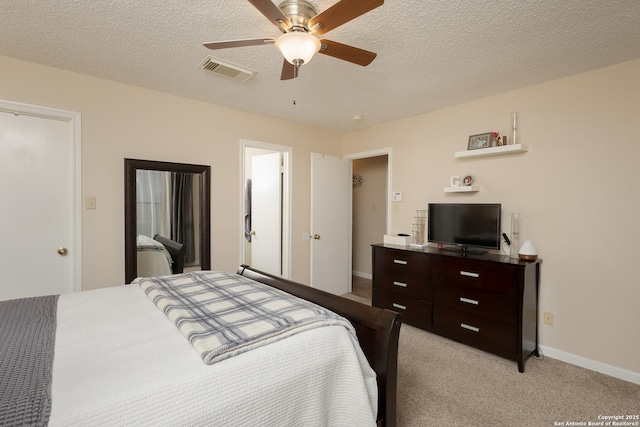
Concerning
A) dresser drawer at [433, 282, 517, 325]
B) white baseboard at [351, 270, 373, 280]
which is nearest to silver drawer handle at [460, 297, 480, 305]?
dresser drawer at [433, 282, 517, 325]

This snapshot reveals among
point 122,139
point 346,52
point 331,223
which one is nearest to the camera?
point 346,52

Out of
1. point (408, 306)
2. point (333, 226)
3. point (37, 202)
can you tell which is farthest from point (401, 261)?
point (37, 202)

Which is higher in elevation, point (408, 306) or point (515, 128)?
point (515, 128)

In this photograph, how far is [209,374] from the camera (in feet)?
3.28

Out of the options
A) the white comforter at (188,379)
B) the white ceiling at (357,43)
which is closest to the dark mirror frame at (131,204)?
the white ceiling at (357,43)

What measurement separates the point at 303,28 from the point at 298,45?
93 mm

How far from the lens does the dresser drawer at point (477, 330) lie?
246 centimetres

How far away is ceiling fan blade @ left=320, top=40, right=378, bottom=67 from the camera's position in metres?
1.64

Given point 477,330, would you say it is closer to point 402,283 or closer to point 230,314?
point 402,283

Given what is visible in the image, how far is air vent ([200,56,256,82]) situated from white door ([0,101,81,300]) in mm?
1259

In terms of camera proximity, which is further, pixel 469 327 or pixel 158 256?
pixel 158 256

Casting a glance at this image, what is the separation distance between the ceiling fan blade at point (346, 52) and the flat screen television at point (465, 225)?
1.89 metres

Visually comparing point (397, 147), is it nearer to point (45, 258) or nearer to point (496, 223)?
point (496, 223)

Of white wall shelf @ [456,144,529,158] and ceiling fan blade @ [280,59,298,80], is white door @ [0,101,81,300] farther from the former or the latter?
white wall shelf @ [456,144,529,158]
